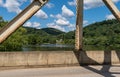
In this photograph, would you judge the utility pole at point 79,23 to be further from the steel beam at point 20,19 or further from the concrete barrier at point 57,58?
the steel beam at point 20,19

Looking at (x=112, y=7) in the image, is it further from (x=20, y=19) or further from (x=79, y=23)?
(x=20, y=19)

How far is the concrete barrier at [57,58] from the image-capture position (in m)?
16.5

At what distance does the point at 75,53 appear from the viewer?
61.5 feet

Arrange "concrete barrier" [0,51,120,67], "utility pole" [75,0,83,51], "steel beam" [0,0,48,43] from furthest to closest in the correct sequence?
"utility pole" [75,0,83,51]
"concrete barrier" [0,51,120,67]
"steel beam" [0,0,48,43]

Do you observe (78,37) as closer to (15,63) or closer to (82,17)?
(82,17)

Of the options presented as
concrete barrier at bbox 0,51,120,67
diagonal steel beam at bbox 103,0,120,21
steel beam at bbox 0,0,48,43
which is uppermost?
diagonal steel beam at bbox 103,0,120,21

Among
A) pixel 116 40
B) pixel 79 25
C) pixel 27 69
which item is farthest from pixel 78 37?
pixel 116 40

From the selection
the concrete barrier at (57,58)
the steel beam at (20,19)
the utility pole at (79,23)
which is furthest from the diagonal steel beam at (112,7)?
the steel beam at (20,19)

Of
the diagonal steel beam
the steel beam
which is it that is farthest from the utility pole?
the steel beam

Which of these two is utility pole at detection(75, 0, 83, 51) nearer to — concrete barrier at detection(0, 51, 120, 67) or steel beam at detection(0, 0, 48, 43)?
concrete barrier at detection(0, 51, 120, 67)

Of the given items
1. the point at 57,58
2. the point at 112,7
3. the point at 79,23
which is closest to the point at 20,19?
the point at 112,7

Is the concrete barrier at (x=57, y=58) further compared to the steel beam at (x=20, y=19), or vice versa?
the concrete barrier at (x=57, y=58)

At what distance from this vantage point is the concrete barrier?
54.2ft

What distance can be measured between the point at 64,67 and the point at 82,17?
3475 mm
